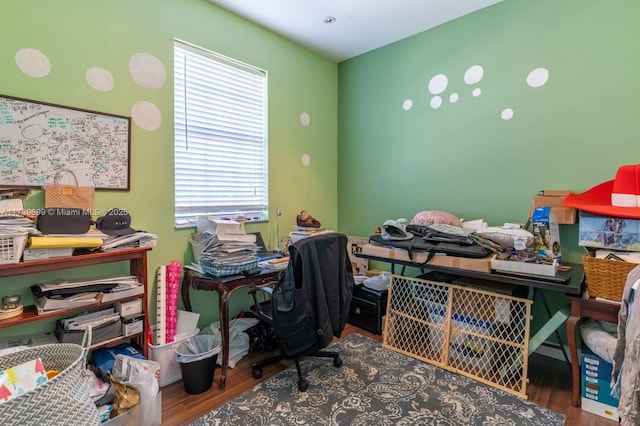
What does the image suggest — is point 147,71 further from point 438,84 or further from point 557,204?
point 557,204

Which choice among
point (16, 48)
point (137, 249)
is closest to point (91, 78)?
point (16, 48)

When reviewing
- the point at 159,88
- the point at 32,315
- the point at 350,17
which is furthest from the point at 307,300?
the point at 350,17

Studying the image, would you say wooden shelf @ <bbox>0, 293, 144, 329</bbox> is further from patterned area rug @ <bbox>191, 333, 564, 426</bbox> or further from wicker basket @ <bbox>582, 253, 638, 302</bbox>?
wicker basket @ <bbox>582, 253, 638, 302</bbox>

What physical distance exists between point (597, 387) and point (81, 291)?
2.90 metres

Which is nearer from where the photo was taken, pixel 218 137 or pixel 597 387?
pixel 597 387

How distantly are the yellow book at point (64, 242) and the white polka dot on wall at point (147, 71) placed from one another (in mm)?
1149

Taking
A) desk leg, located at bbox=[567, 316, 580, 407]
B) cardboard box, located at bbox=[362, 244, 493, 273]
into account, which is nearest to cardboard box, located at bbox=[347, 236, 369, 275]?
cardboard box, located at bbox=[362, 244, 493, 273]

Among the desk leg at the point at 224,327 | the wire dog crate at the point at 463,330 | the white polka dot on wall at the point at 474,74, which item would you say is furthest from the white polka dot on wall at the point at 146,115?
the white polka dot on wall at the point at 474,74

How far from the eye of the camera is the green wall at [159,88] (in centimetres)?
187

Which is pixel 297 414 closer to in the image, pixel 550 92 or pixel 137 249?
pixel 137 249

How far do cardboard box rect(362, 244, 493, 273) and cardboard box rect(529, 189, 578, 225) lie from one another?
0.56 metres

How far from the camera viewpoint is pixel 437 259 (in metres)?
2.23

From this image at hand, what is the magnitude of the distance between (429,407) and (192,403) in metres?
1.39

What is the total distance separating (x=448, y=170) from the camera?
117 inches
